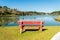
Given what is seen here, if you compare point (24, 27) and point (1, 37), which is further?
point (24, 27)

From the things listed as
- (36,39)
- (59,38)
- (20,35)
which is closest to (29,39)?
(36,39)

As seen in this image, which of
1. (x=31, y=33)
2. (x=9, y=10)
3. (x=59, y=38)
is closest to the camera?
(x=59, y=38)

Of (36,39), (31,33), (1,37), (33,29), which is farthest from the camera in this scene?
(33,29)

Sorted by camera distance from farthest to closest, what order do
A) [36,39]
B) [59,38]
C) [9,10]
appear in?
[9,10], [36,39], [59,38]

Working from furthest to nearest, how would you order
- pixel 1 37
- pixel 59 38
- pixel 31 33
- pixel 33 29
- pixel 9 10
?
1. pixel 9 10
2. pixel 33 29
3. pixel 31 33
4. pixel 1 37
5. pixel 59 38

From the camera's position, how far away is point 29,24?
42.1ft

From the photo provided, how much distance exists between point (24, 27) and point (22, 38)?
1882 millimetres

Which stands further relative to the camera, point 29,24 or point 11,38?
point 29,24

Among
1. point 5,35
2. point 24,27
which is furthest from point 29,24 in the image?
point 5,35

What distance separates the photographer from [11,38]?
1091 cm

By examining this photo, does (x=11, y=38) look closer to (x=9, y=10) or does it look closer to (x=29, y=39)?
(x=29, y=39)

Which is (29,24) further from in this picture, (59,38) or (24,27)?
(59,38)

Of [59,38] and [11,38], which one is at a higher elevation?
[59,38]

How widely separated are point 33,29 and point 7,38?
3465 mm
